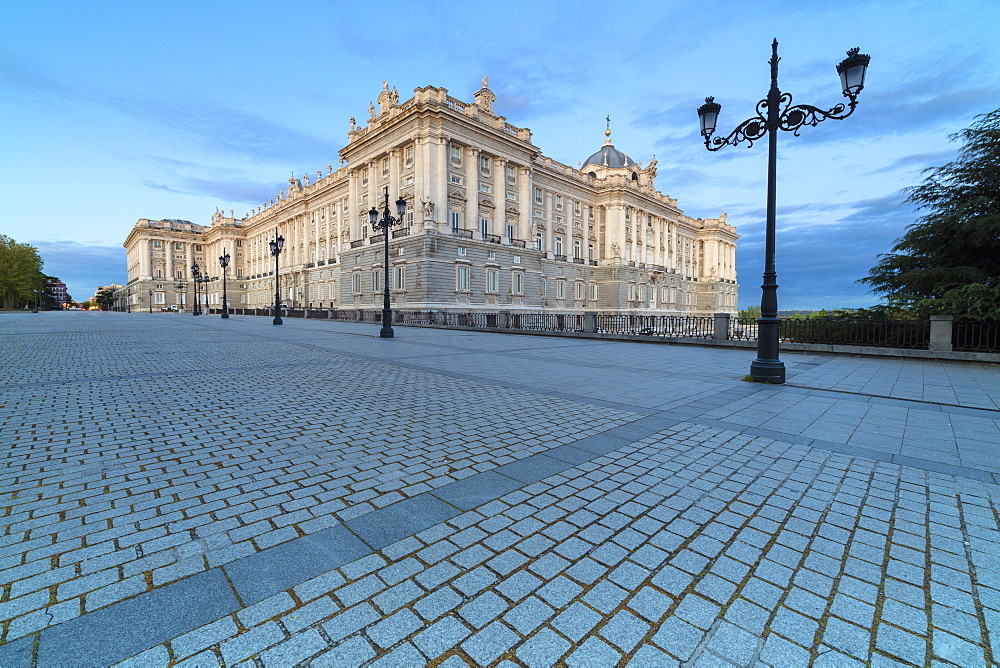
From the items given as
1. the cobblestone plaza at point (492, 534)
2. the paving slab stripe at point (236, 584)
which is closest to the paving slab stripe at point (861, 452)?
the cobblestone plaza at point (492, 534)

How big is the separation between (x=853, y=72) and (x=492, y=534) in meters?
9.99

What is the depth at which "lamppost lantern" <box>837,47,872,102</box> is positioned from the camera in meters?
7.75

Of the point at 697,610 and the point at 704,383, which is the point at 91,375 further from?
the point at 704,383

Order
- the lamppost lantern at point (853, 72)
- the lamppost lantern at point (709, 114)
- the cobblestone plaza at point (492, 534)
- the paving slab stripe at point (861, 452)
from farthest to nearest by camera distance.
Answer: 1. the lamppost lantern at point (709, 114)
2. the lamppost lantern at point (853, 72)
3. the paving slab stripe at point (861, 452)
4. the cobblestone plaza at point (492, 534)

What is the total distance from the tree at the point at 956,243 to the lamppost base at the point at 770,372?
25.1ft

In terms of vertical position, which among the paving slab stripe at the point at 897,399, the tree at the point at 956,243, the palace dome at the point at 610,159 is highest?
the palace dome at the point at 610,159

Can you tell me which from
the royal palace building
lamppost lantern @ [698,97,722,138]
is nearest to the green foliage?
the royal palace building

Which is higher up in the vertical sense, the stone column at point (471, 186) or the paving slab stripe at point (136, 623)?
the stone column at point (471, 186)

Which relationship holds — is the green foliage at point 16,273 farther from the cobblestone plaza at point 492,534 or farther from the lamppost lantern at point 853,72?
the lamppost lantern at point 853,72

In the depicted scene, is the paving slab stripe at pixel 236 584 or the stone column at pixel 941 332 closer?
the paving slab stripe at pixel 236 584

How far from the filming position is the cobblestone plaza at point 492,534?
189cm

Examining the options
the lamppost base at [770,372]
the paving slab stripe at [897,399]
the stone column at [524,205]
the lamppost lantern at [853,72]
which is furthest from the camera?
the stone column at [524,205]

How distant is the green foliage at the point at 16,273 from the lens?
63938mm

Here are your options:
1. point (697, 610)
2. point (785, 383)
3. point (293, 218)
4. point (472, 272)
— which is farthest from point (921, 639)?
point (293, 218)
